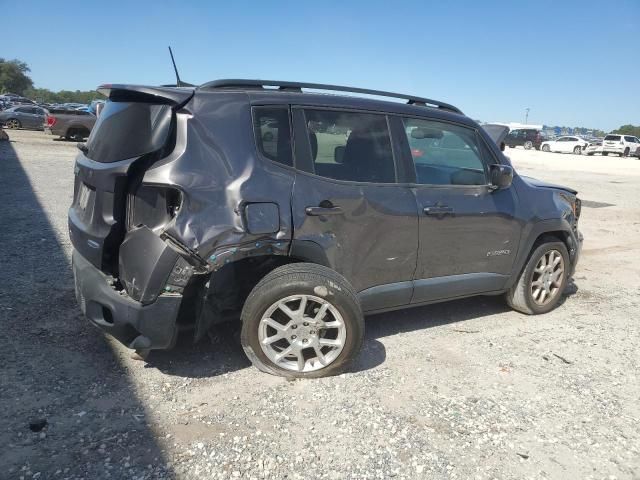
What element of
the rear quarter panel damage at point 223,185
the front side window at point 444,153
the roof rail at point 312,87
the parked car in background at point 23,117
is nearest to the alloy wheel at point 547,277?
the front side window at point 444,153

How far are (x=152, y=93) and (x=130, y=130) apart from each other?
285 millimetres

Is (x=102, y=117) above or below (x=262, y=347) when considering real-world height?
above

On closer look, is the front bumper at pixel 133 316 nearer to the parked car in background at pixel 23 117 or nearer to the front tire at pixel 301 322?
the front tire at pixel 301 322

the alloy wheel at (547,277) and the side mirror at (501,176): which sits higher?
the side mirror at (501,176)

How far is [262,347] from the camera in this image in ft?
10.2

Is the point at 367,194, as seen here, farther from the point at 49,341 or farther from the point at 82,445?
the point at 49,341

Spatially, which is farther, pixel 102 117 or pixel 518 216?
pixel 518 216

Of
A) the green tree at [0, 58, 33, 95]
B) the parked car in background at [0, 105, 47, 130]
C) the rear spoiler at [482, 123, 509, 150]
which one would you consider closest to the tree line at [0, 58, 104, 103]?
the green tree at [0, 58, 33, 95]

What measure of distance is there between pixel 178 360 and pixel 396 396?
1476 millimetres

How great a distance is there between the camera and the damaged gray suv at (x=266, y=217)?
2.89m

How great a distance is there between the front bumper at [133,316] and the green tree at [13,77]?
328 feet

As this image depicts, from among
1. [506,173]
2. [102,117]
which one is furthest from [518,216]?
[102,117]

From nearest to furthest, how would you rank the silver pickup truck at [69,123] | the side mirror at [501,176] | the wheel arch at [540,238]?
the side mirror at [501,176]
the wheel arch at [540,238]
the silver pickup truck at [69,123]

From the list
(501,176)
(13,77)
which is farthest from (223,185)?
(13,77)
